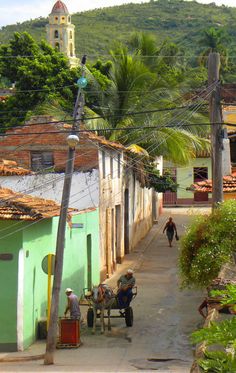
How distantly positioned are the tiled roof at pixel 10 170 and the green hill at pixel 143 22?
101234 millimetres

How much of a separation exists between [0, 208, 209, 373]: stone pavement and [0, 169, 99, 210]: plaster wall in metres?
2.79

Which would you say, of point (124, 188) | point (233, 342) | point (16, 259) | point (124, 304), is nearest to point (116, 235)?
point (124, 188)

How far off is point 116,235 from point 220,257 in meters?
14.6

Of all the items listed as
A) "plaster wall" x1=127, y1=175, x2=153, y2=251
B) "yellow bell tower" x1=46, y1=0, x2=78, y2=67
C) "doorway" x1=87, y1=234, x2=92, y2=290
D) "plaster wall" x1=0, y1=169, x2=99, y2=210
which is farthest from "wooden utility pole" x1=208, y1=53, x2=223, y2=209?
"yellow bell tower" x1=46, y1=0, x2=78, y2=67

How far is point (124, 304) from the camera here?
66.6 ft

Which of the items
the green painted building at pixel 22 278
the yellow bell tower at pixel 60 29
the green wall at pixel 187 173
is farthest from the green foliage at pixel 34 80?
the yellow bell tower at pixel 60 29

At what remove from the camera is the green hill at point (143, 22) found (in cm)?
13488

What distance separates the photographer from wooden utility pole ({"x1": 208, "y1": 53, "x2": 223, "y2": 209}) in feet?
65.1

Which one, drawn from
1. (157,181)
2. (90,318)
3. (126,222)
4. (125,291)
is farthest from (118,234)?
(125,291)

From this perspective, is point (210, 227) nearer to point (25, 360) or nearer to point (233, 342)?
point (25, 360)

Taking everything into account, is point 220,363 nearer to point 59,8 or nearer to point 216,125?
point 216,125

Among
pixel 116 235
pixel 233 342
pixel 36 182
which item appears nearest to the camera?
pixel 233 342

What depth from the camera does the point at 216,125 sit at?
787 inches

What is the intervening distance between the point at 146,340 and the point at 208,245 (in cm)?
317
